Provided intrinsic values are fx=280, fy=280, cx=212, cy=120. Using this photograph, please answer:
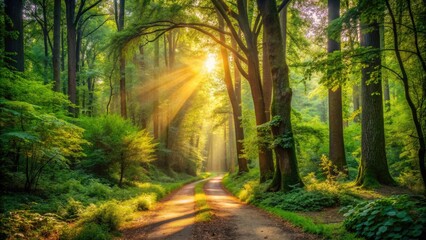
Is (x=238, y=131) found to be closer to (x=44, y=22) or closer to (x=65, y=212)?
(x=65, y=212)

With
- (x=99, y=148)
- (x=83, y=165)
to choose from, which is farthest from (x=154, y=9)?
(x=83, y=165)

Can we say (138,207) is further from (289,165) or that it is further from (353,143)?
(353,143)

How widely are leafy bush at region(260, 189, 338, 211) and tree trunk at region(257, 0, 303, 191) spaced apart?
81 centimetres

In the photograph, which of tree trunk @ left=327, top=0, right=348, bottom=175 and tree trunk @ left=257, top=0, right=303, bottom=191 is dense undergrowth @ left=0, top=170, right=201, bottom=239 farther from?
tree trunk @ left=327, top=0, right=348, bottom=175

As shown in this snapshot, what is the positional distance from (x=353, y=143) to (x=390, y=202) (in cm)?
1423

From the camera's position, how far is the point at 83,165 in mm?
13945

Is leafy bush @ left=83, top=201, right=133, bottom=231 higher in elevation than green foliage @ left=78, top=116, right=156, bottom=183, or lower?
lower

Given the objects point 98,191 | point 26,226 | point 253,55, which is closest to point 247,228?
point 26,226

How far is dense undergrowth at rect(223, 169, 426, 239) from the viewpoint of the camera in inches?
175

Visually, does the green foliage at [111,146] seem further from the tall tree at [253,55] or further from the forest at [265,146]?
the tall tree at [253,55]

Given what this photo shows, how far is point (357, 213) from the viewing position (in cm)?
539

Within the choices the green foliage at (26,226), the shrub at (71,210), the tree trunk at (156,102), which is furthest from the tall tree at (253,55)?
the tree trunk at (156,102)

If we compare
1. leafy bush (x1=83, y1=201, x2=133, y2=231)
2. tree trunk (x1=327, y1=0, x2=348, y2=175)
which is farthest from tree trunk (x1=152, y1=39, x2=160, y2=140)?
leafy bush (x1=83, y1=201, x2=133, y2=231)

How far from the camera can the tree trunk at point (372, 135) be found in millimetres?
9617
